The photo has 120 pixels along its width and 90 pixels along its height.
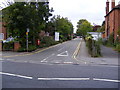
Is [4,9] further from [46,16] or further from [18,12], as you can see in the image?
[46,16]

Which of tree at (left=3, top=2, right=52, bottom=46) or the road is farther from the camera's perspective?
tree at (left=3, top=2, right=52, bottom=46)

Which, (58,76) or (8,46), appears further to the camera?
(8,46)

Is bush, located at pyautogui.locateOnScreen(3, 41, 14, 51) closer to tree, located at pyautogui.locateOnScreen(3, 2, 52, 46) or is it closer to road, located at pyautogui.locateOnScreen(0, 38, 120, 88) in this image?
tree, located at pyautogui.locateOnScreen(3, 2, 52, 46)

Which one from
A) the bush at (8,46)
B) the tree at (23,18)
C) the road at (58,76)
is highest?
the tree at (23,18)

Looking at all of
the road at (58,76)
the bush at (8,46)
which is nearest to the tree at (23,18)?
the bush at (8,46)

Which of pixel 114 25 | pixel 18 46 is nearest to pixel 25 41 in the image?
pixel 18 46

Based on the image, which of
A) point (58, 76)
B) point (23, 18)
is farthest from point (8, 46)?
point (58, 76)

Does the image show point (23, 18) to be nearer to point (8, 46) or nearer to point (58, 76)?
point (8, 46)

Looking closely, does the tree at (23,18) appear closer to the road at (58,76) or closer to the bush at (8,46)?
the bush at (8,46)

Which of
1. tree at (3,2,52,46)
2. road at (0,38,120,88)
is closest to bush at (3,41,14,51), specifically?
tree at (3,2,52,46)

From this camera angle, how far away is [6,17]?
26.1 m

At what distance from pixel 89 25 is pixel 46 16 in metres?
71.4

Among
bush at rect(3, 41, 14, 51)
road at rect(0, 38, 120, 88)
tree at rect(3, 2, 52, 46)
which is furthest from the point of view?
bush at rect(3, 41, 14, 51)

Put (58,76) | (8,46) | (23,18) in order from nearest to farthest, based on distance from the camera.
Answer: (58,76)
(23,18)
(8,46)
